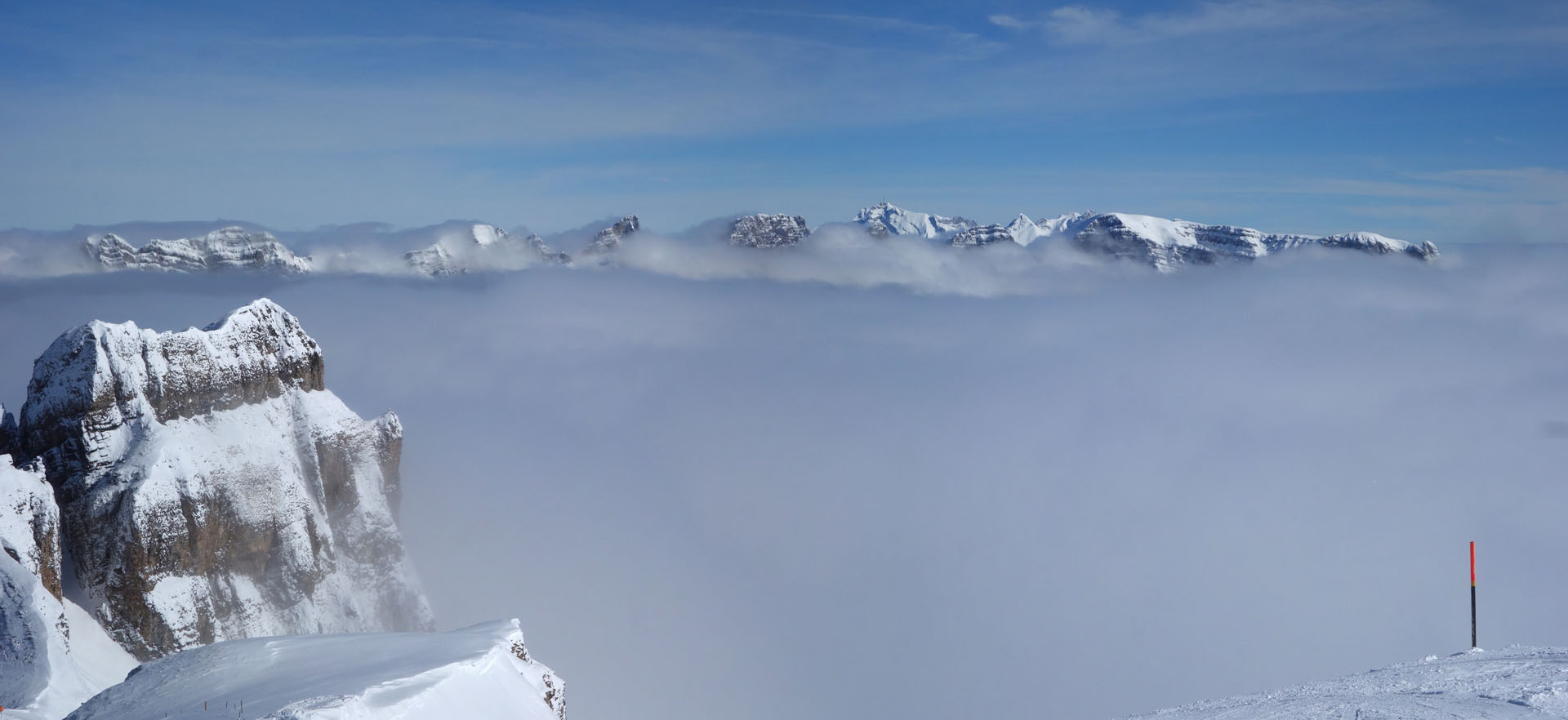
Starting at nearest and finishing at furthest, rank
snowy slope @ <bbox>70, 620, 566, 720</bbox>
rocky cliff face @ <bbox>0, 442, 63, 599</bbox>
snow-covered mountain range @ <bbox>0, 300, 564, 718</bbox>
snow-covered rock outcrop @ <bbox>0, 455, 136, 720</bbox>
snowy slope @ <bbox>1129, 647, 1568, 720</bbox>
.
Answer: snowy slope @ <bbox>1129, 647, 1568, 720</bbox>, snowy slope @ <bbox>70, 620, 566, 720</bbox>, snow-covered rock outcrop @ <bbox>0, 455, 136, 720</bbox>, snow-covered mountain range @ <bbox>0, 300, 564, 718</bbox>, rocky cliff face @ <bbox>0, 442, 63, 599</bbox>

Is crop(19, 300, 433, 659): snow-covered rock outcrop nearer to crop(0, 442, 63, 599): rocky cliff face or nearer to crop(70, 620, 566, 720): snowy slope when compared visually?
crop(0, 442, 63, 599): rocky cliff face

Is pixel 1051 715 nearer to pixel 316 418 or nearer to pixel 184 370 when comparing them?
pixel 316 418

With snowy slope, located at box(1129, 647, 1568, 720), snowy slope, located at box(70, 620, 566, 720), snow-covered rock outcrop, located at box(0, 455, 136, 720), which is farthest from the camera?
snow-covered rock outcrop, located at box(0, 455, 136, 720)

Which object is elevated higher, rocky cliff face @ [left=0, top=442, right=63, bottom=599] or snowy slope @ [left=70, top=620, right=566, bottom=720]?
rocky cliff face @ [left=0, top=442, right=63, bottom=599]

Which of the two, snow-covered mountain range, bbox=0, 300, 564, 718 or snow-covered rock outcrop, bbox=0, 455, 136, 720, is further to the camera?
snow-covered mountain range, bbox=0, 300, 564, 718

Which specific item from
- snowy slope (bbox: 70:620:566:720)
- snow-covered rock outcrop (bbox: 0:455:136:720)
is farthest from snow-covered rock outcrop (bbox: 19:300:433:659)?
snowy slope (bbox: 70:620:566:720)

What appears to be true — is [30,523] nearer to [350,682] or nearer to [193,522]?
[193,522]

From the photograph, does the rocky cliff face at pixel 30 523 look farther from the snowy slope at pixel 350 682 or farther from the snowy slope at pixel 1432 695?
the snowy slope at pixel 1432 695

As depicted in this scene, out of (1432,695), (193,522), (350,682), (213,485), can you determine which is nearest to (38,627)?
(193,522)
